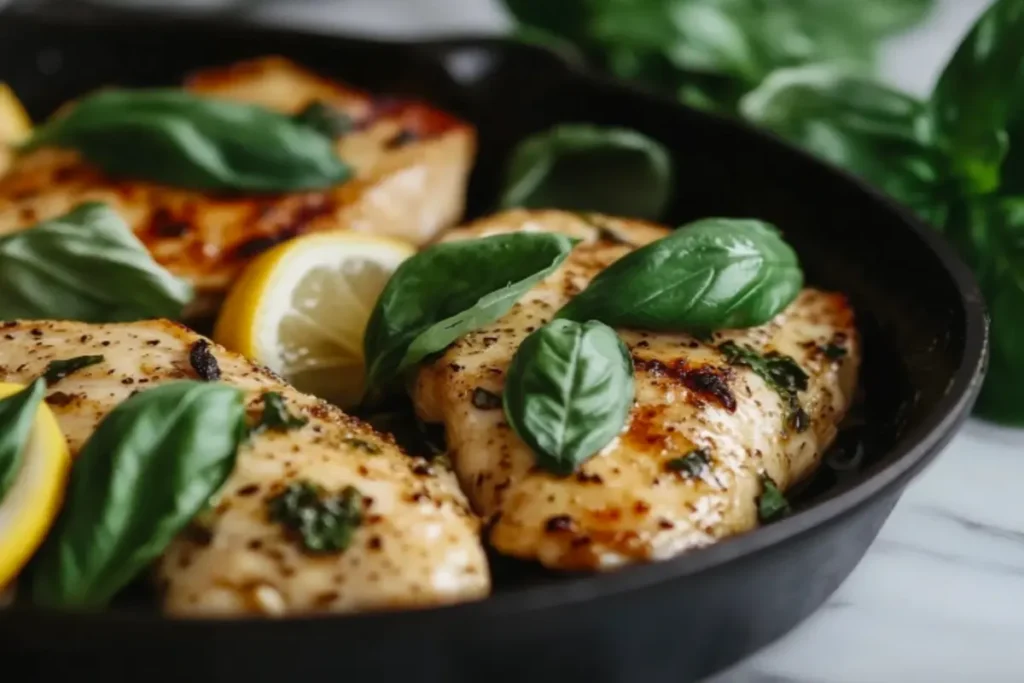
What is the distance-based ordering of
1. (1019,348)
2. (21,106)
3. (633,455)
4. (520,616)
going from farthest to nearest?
(21,106)
(1019,348)
(633,455)
(520,616)

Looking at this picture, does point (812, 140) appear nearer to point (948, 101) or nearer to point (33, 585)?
point (948, 101)

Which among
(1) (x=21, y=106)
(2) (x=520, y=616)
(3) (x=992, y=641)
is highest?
(2) (x=520, y=616)

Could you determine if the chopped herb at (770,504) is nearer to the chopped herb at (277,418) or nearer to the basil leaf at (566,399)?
the basil leaf at (566,399)

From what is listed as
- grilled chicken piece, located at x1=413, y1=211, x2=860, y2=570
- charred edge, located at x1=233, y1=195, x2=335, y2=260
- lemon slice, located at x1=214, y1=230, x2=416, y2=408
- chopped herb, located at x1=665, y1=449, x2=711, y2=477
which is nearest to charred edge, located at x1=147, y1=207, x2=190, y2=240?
charred edge, located at x1=233, y1=195, x2=335, y2=260

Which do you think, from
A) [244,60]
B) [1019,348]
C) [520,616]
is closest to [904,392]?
[1019,348]

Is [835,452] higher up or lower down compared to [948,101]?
lower down

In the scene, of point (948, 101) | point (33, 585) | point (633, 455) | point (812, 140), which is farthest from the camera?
point (812, 140)

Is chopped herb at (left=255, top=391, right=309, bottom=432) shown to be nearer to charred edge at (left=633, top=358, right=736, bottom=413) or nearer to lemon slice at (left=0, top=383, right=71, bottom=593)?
lemon slice at (left=0, top=383, right=71, bottom=593)
